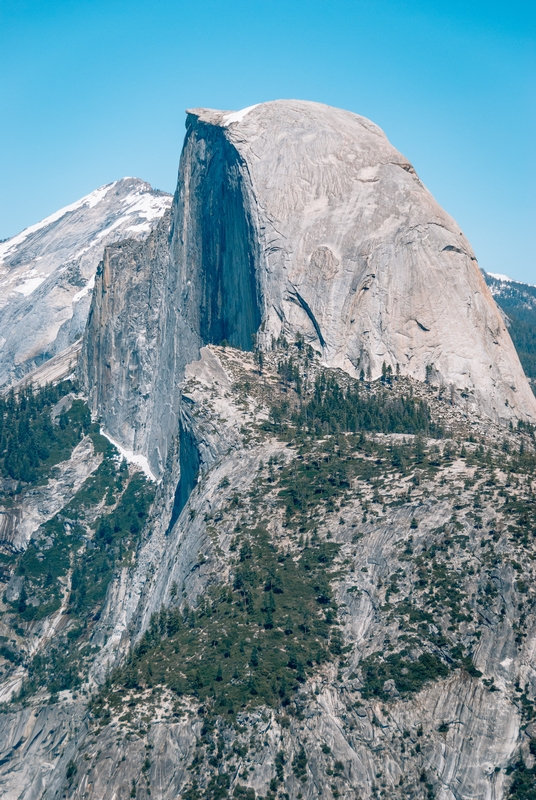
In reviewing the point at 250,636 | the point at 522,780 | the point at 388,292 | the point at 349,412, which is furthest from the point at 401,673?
the point at 388,292

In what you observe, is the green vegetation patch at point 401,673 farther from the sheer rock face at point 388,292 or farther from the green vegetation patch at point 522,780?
Answer: the sheer rock face at point 388,292

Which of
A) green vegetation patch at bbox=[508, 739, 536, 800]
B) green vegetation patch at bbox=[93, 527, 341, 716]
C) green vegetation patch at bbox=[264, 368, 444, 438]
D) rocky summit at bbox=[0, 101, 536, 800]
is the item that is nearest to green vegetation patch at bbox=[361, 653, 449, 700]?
rocky summit at bbox=[0, 101, 536, 800]

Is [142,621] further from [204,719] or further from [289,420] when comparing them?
[204,719]

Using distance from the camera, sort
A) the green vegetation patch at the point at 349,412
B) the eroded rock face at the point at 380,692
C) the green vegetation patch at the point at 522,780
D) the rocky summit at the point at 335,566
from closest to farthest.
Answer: the green vegetation patch at the point at 522,780 → the eroded rock face at the point at 380,692 → the rocky summit at the point at 335,566 → the green vegetation patch at the point at 349,412

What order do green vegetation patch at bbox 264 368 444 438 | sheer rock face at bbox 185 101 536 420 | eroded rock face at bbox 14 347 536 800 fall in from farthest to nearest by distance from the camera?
1. sheer rock face at bbox 185 101 536 420
2. green vegetation patch at bbox 264 368 444 438
3. eroded rock face at bbox 14 347 536 800

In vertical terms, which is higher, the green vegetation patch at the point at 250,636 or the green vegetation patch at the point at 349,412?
the green vegetation patch at the point at 349,412

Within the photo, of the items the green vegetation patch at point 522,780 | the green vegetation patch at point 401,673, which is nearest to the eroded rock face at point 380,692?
the green vegetation patch at point 401,673

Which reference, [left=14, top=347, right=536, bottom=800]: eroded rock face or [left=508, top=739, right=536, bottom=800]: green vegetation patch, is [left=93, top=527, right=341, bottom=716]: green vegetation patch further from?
[left=508, top=739, right=536, bottom=800]: green vegetation patch

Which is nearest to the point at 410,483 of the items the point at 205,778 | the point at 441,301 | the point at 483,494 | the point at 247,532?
the point at 483,494

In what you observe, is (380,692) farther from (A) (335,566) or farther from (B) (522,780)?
(A) (335,566)
